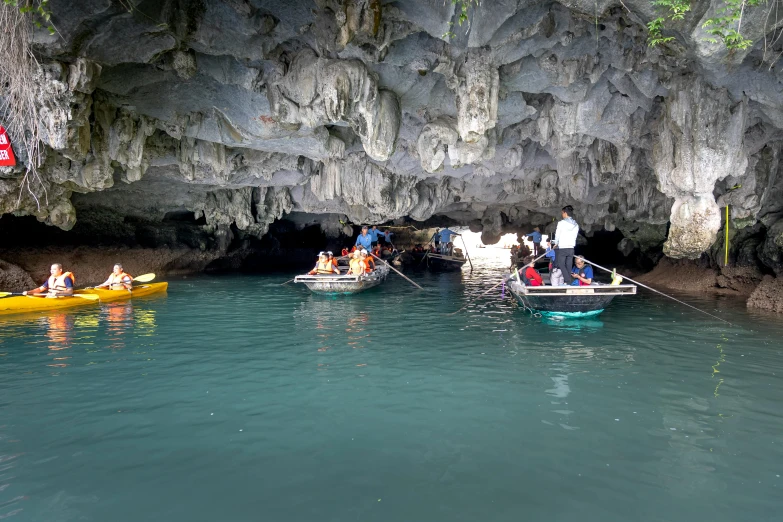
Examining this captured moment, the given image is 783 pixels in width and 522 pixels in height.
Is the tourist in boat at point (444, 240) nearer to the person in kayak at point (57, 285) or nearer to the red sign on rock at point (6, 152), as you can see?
the person in kayak at point (57, 285)

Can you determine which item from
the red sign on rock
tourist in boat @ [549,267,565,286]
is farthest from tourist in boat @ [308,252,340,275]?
the red sign on rock

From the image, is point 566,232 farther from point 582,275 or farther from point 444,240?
point 444,240

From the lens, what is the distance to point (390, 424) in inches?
190

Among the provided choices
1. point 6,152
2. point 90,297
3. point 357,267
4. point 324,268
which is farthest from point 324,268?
point 6,152

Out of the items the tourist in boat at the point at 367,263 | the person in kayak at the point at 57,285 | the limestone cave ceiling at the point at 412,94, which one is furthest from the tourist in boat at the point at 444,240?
the person in kayak at the point at 57,285

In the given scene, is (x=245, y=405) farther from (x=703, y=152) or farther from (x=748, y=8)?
(x=703, y=152)

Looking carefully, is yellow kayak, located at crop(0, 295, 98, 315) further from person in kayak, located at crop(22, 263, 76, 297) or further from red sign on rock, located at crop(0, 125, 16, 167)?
red sign on rock, located at crop(0, 125, 16, 167)

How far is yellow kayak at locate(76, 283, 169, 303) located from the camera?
1275 cm

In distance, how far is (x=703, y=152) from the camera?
346 inches

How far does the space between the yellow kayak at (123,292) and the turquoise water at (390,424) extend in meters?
3.40

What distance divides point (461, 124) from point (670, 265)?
1372 centimetres

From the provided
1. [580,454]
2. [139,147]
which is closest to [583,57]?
[580,454]

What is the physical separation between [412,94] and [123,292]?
9616mm

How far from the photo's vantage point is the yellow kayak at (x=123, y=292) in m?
12.8
